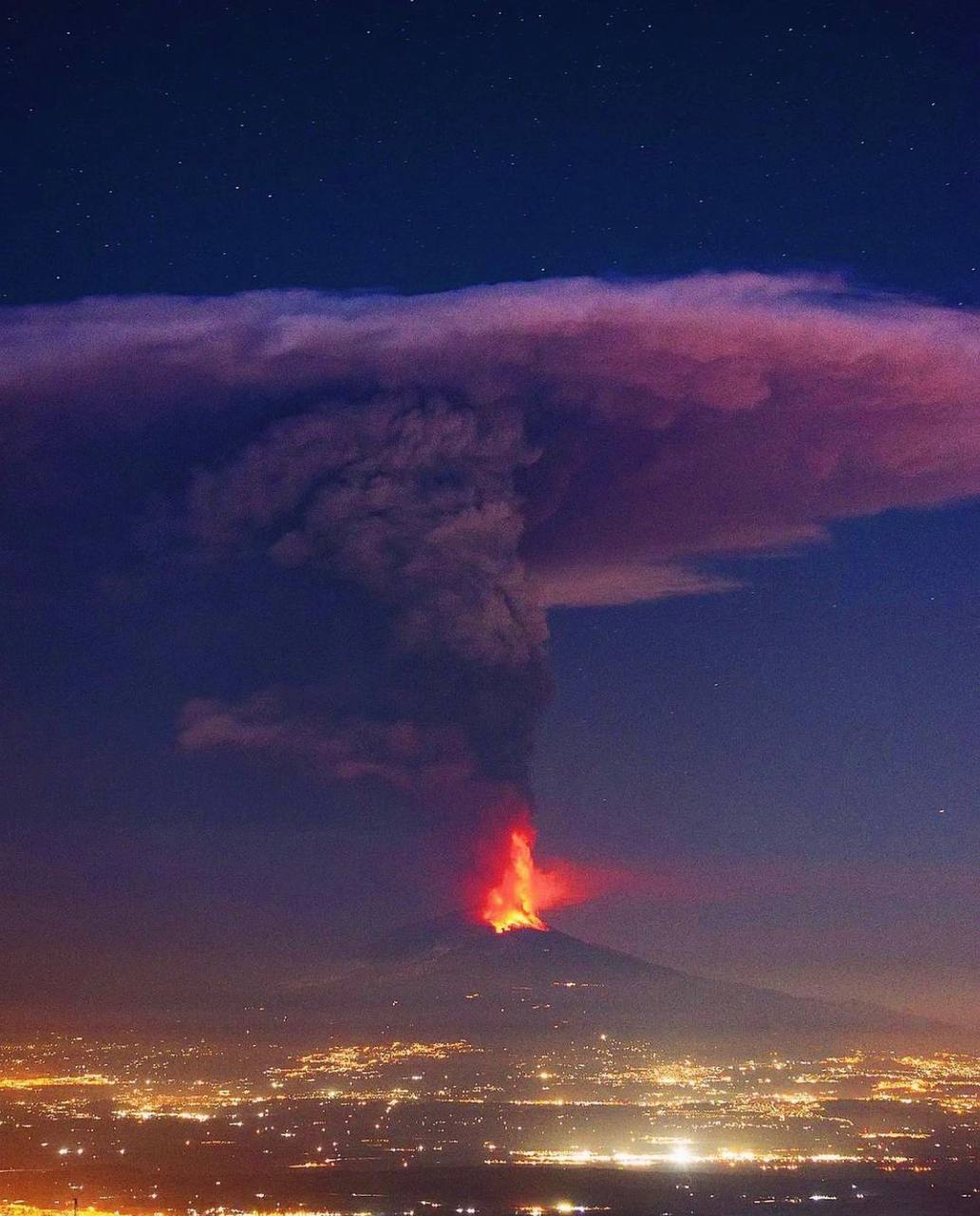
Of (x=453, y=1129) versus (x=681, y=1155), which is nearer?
(x=681, y=1155)

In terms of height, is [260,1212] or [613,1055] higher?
[613,1055]

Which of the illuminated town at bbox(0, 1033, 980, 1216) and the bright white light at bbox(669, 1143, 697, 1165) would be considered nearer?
the illuminated town at bbox(0, 1033, 980, 1216)

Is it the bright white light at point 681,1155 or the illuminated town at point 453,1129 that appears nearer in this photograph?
the illuminated town at point 453,1129

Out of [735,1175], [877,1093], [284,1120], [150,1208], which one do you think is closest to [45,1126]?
[284,1120]

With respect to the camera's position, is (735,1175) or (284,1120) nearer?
(735,1175)

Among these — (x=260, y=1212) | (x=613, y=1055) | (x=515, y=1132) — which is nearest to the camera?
(x=260, y=1212)

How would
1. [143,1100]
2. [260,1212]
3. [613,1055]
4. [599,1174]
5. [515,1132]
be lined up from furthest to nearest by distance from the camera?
[613,1055] → [143,1100] → [515,1132] → [599,1174] → [260,1212]

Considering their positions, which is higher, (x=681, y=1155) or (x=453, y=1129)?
(x=453, y=1129)

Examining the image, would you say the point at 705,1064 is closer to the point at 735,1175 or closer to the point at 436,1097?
the point at 436,1097
